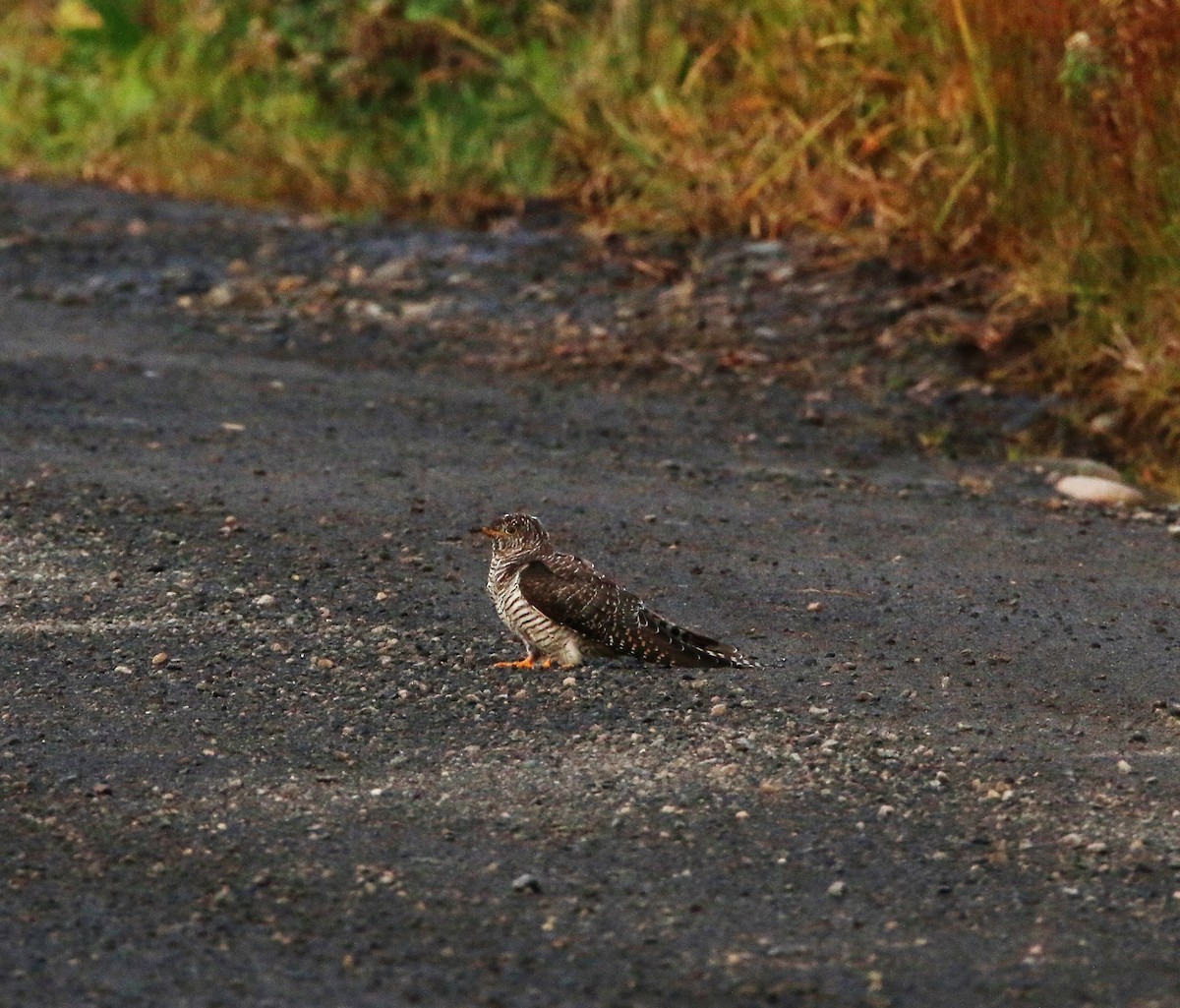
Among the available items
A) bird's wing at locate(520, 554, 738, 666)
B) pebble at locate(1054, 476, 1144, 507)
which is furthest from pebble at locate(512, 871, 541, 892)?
pebble at locate(1054, 476, 1144, 507)

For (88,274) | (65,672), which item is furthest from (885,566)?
(88,274)

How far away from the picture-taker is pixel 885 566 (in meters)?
6.59

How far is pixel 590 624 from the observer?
17.3 ft

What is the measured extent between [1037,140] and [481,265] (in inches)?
114

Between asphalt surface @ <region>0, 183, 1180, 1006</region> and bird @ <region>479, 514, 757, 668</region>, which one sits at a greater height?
bird @ <region>479, 514, 757, 668</region>

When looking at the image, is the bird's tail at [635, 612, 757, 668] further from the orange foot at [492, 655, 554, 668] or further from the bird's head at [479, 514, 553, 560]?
the bird's head at [479, 514, 553, 560]

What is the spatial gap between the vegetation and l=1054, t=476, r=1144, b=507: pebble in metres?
0.38

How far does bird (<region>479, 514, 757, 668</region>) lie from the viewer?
528 centimetres

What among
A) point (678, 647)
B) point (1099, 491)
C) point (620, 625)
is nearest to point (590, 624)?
point (620, 625)

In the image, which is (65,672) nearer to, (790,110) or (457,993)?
(457,993)

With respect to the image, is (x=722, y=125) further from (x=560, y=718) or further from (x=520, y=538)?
(x=560, y=718)

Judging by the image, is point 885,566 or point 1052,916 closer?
point 1052,916

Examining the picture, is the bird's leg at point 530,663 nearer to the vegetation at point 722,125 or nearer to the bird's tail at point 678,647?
the bird's tail at point 678,647

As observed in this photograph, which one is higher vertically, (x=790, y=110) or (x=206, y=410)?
(x=790, y=110)
